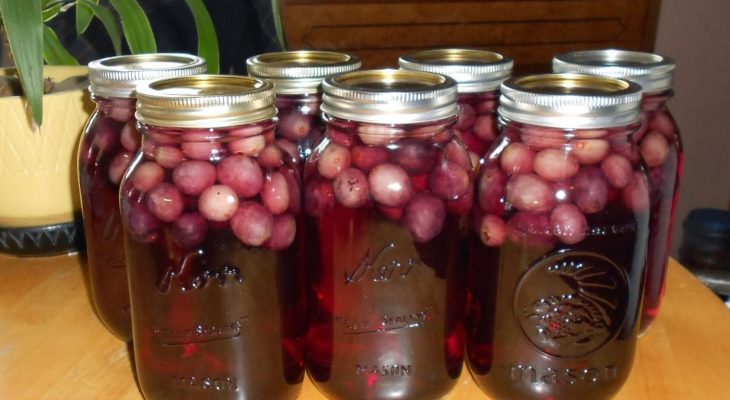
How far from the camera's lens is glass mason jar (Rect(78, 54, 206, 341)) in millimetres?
625

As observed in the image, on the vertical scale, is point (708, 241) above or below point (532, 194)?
below

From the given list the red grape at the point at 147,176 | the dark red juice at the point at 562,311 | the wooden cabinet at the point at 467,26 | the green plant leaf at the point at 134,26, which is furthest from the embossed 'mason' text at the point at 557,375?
the wooden cabinet at the point at 467,26

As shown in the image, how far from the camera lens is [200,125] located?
1.65ft

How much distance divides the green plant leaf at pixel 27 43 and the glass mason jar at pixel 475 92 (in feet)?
1.07

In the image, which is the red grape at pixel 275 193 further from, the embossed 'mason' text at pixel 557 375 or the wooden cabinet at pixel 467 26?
the wooden cabinet at pixel 467 26

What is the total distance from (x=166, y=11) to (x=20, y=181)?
69 centimetres

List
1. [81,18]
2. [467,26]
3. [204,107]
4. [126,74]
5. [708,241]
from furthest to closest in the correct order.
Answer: [467,26] → [708,241] → [81,18] → [126,74] → [204,107]

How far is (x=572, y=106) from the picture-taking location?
0.52 metres

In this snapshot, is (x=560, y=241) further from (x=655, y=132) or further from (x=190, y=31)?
(x=190, y=31)

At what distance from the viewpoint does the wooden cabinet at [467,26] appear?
6.44ft

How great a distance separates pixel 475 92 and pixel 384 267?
0.63ft

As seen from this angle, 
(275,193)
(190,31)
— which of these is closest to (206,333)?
(275,193)

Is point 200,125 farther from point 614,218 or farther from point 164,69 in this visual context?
point 614,218

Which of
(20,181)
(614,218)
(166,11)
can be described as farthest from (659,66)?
(166,11)
